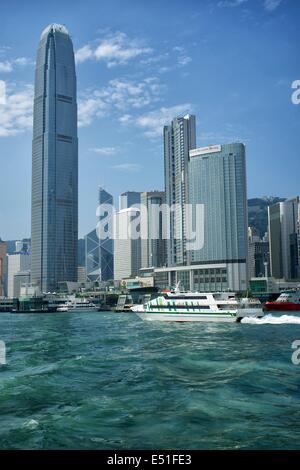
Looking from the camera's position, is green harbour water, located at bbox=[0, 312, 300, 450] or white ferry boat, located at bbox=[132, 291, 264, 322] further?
white ferry boat, located at bbox=[132, 291, 264, 322]

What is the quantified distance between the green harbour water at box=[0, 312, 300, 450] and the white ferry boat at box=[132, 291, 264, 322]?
34956mm

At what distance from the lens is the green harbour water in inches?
715

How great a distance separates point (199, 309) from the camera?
82000 millimetres

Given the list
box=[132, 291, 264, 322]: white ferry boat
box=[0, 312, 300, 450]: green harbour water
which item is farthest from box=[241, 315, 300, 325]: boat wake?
box=[0, 312, 300, 450]: green harbour water

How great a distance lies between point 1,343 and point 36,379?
84.5 ft

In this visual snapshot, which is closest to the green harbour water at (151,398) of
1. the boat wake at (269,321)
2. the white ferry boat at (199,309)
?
the boat wake at (269,321)

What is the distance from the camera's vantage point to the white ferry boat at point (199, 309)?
8044 centimetres

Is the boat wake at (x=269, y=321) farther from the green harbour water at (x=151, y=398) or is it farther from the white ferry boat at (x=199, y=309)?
the green harbour water at (x=151, y=398)

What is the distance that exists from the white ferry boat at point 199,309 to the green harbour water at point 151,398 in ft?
115

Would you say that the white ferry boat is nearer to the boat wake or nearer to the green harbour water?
the boat wake

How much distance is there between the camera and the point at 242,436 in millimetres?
18203
